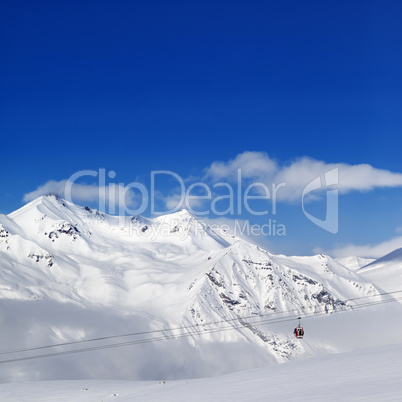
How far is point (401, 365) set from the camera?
29.9 meters

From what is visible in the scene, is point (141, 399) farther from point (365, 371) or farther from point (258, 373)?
point (365, 371)

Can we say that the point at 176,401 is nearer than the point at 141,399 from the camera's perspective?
Yes

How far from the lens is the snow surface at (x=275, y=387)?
25.4m

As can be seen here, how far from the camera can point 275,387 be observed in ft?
100.0

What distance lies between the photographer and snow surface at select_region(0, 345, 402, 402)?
83.4ft

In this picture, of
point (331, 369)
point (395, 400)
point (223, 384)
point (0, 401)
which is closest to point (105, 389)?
point (0, 401)

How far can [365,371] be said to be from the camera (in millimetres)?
30406

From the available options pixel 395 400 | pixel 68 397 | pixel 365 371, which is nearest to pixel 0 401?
pixel 68 397

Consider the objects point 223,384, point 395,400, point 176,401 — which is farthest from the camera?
point 223,384

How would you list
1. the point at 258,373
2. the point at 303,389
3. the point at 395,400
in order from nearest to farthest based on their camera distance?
the point at 395,400
the point at 303,389
the point at 258,373

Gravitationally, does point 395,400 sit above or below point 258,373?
below

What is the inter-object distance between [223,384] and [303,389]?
30.1 feet

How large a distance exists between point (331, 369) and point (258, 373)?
6936mm

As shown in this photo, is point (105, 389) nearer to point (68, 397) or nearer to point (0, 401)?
point (68, 397)
